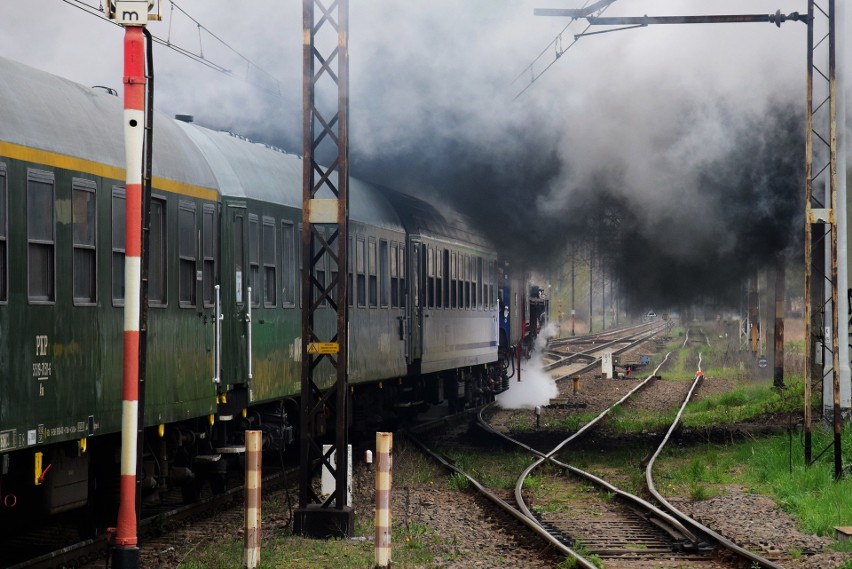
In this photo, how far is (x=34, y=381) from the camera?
30.8 ft

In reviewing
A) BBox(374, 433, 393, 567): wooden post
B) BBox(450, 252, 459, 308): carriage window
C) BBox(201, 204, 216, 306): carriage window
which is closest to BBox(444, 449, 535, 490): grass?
BBox(450, 252, 459, 308): carriage window

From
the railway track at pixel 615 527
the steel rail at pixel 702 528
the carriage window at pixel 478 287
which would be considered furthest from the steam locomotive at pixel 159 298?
the carriage window at pixel 478 287

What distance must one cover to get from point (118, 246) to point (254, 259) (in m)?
3.46

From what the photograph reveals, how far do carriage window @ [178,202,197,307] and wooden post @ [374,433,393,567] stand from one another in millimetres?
2434

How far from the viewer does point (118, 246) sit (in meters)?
10.9

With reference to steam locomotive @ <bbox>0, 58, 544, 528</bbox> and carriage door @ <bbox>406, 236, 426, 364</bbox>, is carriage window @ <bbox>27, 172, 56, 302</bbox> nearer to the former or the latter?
steam locomotive @ <bbox>0, 58, 544, 528</bbox>

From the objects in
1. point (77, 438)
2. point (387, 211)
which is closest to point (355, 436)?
point (387, 211)

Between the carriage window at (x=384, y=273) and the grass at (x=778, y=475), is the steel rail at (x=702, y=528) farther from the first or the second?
the carriage window at (x=384, y=273)

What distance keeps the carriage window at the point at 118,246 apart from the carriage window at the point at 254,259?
3.20 meters

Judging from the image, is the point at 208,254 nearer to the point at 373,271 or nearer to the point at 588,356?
the point at 373,271

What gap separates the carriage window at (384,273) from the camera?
19.1m

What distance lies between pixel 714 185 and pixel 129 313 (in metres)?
17.0

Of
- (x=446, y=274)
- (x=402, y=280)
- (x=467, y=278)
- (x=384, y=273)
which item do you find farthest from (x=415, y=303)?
(x=467, y=278)

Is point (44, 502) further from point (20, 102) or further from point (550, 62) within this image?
point (550, 62)
